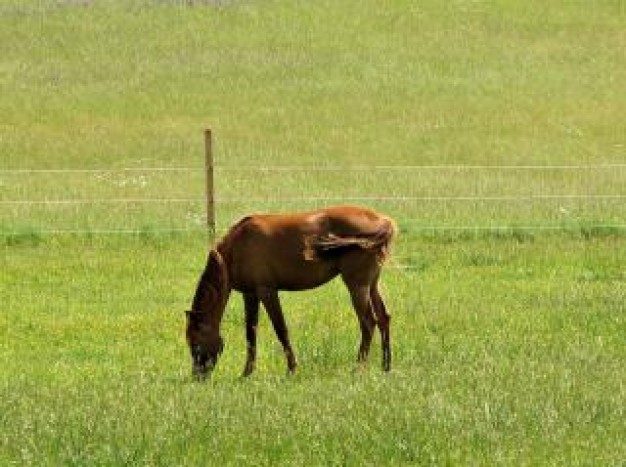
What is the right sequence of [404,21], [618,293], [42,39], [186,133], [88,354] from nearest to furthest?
1. [88,354]
2. [618,293]
3. [186,133]
4. [42,39]
5. [404,21]

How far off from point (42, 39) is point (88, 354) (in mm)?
29800

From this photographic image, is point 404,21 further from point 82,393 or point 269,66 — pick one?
point 82,393

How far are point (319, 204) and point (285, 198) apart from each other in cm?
103

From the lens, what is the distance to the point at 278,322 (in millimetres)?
11805

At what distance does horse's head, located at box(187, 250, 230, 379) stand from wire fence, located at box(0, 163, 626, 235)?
400 inches

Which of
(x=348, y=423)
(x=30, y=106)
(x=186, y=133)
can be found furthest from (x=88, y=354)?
(x=30, y=106)

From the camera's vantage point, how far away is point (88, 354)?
13.3m

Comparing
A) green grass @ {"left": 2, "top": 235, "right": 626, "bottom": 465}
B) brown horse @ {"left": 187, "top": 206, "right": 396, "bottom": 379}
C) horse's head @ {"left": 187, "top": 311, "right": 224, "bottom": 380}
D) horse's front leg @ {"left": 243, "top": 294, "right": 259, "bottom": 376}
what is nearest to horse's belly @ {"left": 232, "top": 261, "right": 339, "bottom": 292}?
brown horse @ {"left": 187, "top": 206, "right": 396, "bottom": 379}

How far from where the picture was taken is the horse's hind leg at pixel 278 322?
11.7 m

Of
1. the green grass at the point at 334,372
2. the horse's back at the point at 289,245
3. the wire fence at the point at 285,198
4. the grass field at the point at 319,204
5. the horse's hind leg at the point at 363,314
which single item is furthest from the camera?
the wire fence at the point at 285,198

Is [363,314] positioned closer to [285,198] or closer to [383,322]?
[383,322]

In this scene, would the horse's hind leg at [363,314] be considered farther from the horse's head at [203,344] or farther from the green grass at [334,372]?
the horse's head at [203,344]

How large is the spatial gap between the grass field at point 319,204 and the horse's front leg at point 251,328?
0.26 metres

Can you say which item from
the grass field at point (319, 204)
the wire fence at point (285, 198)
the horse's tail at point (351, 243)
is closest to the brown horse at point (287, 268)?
the horse's tail at point (351, 243)
